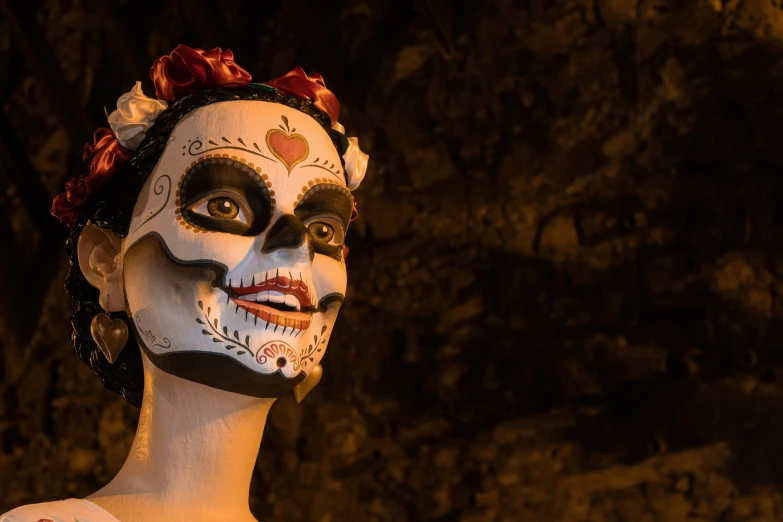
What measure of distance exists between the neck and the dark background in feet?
2.86

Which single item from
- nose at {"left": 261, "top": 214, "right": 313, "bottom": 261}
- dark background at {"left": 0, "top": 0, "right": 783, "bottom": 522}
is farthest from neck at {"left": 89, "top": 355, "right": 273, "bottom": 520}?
dark background at {"left": 0, "top": 0, "right": 783, "bottom": 522}

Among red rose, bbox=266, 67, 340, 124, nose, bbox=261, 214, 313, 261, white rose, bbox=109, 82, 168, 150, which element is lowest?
nose, bbox=261, 214, 313, 261

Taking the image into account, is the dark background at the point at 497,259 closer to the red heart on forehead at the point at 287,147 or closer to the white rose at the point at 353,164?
the white rose at the point at 353,164

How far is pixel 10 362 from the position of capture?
98.9 inches

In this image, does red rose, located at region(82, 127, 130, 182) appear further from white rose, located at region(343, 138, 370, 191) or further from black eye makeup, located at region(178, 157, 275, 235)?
white rose, located at region(343, 138, 370, 191)

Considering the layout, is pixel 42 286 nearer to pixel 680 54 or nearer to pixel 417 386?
pixel 417 386

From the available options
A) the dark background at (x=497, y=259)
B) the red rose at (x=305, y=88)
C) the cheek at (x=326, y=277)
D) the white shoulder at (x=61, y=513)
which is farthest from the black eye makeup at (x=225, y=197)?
the dark background at (x=497, y=259)

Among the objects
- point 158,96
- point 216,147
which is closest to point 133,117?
point 158,96

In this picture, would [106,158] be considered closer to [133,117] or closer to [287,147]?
[133,117]

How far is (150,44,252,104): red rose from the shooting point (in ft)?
5.20

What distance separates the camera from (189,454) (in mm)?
1465

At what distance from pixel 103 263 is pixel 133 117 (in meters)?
0.25

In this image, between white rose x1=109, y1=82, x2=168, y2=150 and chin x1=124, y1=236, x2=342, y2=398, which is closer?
chin x1=124, y1=236, x2=342, y2=398

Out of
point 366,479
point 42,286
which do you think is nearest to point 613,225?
point 366,479
